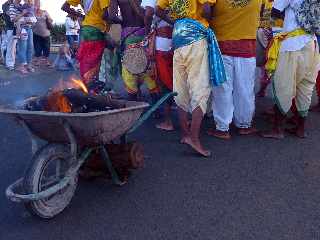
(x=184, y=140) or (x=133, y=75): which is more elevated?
(x=133, y=75)

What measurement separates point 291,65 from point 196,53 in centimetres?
122

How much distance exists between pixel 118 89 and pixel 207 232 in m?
5.92

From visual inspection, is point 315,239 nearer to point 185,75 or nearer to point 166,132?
point 185,75

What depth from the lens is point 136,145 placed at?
14.0ft

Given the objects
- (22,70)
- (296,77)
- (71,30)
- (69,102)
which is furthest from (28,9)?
(69,102)

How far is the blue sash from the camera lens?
5180 millimetres

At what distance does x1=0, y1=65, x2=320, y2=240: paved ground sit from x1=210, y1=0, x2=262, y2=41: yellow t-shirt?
1.25 meters

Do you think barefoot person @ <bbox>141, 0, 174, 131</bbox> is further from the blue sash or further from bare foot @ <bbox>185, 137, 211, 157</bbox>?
bare foot @ <bbox>185, 137, 211, 157</bbox>

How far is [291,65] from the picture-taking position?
18.6 ft

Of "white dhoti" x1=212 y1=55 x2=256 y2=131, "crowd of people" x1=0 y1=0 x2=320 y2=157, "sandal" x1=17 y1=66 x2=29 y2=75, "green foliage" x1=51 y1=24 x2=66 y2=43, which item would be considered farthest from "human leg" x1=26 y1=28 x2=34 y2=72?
"green foliage" x1=51 y1=24 x2=66 y2=43

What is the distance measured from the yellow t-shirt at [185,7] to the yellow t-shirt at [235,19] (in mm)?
468

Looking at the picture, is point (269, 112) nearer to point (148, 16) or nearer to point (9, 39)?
point (148, 16)

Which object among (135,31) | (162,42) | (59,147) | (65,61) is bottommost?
(65,61)

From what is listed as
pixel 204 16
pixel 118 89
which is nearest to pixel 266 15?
pixel 204 16
